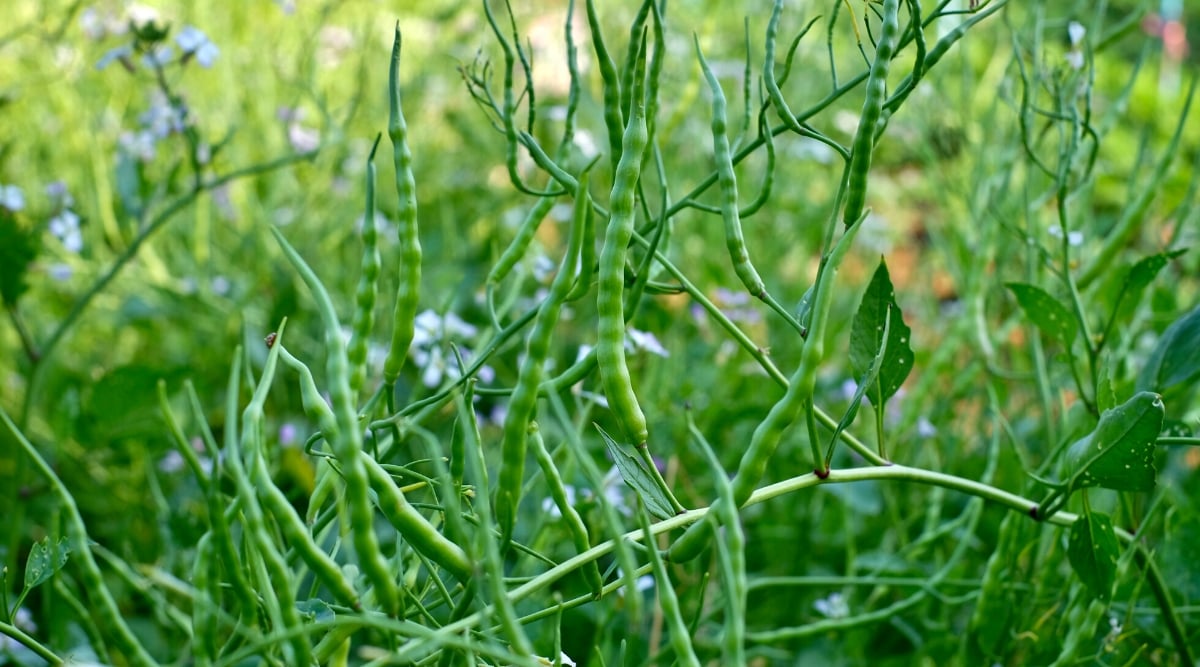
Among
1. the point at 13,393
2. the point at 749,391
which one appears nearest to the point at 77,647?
the point at 13,393

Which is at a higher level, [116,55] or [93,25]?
[93,25]

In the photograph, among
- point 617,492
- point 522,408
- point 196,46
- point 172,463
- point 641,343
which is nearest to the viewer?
point 522,408

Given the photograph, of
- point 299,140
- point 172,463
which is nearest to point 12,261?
point 172,463

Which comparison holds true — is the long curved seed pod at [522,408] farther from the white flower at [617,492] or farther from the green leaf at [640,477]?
the white flower at [617,492]

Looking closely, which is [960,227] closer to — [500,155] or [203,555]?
[500,155]

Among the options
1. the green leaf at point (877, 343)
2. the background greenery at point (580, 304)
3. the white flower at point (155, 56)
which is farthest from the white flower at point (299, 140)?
the green leaf at point (877, 343)

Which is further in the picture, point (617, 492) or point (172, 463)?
point (172, 463)

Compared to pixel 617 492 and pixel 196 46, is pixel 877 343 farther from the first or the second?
pixel 196 46
